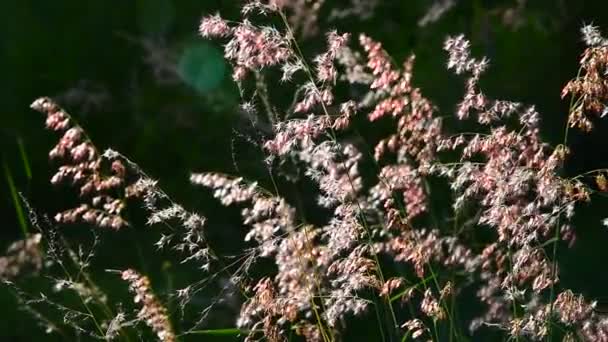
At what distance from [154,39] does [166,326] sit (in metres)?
2.29

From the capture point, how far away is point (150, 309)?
1.83 meters

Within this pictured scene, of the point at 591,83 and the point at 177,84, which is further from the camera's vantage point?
the point at 177,84

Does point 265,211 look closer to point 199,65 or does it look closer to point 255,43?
point 255,43

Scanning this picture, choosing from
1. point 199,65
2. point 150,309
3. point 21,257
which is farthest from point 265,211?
point 199,65

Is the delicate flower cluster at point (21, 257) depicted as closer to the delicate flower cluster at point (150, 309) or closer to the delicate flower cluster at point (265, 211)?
the delicate flower cluster at point (150, 309)

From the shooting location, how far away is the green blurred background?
3418 millimetres

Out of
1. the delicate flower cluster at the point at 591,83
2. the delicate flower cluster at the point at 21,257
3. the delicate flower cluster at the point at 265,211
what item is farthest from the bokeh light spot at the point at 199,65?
the delicate flower cluster at the point at 591,83

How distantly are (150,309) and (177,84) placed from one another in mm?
2205

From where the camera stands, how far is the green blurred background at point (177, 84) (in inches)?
135

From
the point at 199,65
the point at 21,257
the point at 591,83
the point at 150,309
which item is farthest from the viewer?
the point at 199,65

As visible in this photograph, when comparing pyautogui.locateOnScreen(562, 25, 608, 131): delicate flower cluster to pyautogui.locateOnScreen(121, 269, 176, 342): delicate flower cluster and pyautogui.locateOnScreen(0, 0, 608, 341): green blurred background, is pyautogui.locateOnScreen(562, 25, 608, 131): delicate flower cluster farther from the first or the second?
pyautogui.locateOnScreen(0, 0, 608, 341): green blurred background

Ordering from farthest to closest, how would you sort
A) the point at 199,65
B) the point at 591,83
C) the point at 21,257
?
1. the point at 199,65
2. the point at 21,257
3. the point at 591,83

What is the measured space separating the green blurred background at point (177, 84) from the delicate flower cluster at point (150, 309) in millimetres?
1026

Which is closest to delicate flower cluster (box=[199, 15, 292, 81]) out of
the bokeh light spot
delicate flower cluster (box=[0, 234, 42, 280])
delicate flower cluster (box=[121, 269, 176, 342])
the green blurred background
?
delicate flower cluster (box=[121, 269, 176, 342])
